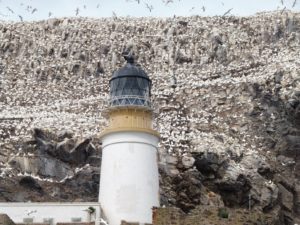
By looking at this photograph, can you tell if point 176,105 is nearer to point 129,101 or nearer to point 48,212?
point 129,101

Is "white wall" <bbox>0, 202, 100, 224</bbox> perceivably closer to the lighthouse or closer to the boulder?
the lighthouse

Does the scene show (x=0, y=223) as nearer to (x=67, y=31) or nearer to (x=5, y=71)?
(x=5, y=71)

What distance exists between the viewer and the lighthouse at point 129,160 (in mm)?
21844

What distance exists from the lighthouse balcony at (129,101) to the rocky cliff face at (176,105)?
18.5m

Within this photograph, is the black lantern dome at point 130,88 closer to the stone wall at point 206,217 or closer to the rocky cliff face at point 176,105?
the stone wall at point 206,217

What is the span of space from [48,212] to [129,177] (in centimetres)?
246

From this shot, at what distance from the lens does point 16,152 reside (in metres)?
59.1

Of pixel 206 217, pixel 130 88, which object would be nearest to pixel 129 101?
pixel 130 88

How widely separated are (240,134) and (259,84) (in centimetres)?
1062

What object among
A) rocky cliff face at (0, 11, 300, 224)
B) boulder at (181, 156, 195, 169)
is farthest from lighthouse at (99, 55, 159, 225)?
boulder at (181, 156, 195, 169)

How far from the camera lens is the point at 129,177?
2212cm

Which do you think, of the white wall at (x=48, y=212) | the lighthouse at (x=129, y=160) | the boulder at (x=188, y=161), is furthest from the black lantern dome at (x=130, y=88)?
the boulder at (x=188, y=161)

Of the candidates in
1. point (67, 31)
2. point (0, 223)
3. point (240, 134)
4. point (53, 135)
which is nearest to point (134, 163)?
point (0, 223)

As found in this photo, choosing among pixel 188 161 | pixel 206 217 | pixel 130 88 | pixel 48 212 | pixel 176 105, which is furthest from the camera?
pixel 176 105
